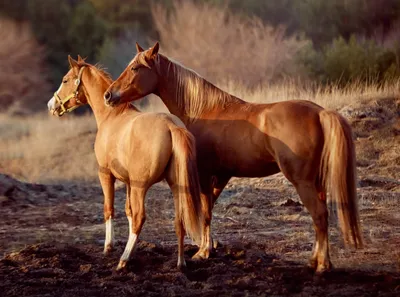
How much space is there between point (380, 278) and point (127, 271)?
7.06 feet

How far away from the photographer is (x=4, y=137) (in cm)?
→ 1909

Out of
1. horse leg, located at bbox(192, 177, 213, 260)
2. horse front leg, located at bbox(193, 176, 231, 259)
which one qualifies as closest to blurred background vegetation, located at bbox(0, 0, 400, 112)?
horse front leg, located at bbox(193, 176, 231, 259)

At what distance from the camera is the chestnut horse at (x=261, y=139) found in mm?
5668

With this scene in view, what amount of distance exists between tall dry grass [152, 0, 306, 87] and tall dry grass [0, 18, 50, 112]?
20.9 feet

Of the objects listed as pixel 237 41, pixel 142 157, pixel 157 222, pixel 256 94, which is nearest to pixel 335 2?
pixel 237 41

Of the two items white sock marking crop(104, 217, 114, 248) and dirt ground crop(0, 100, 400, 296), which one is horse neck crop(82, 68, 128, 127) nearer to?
white sock marking crop(104, 217, 114, 248)

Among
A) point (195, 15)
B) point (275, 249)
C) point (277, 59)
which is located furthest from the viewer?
point (195, 15)

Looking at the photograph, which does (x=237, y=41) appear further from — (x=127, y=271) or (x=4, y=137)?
(x=127, y=271)

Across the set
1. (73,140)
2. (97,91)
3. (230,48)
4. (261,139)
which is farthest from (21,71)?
(261,139)

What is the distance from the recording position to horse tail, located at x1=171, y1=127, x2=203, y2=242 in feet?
19.0

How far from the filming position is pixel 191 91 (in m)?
6.84

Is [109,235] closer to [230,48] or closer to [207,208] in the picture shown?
[207,208]

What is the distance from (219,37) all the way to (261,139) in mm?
19100

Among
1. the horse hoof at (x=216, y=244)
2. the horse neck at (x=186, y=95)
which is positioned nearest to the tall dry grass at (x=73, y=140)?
the horse hoof at (x=216, y=244)
